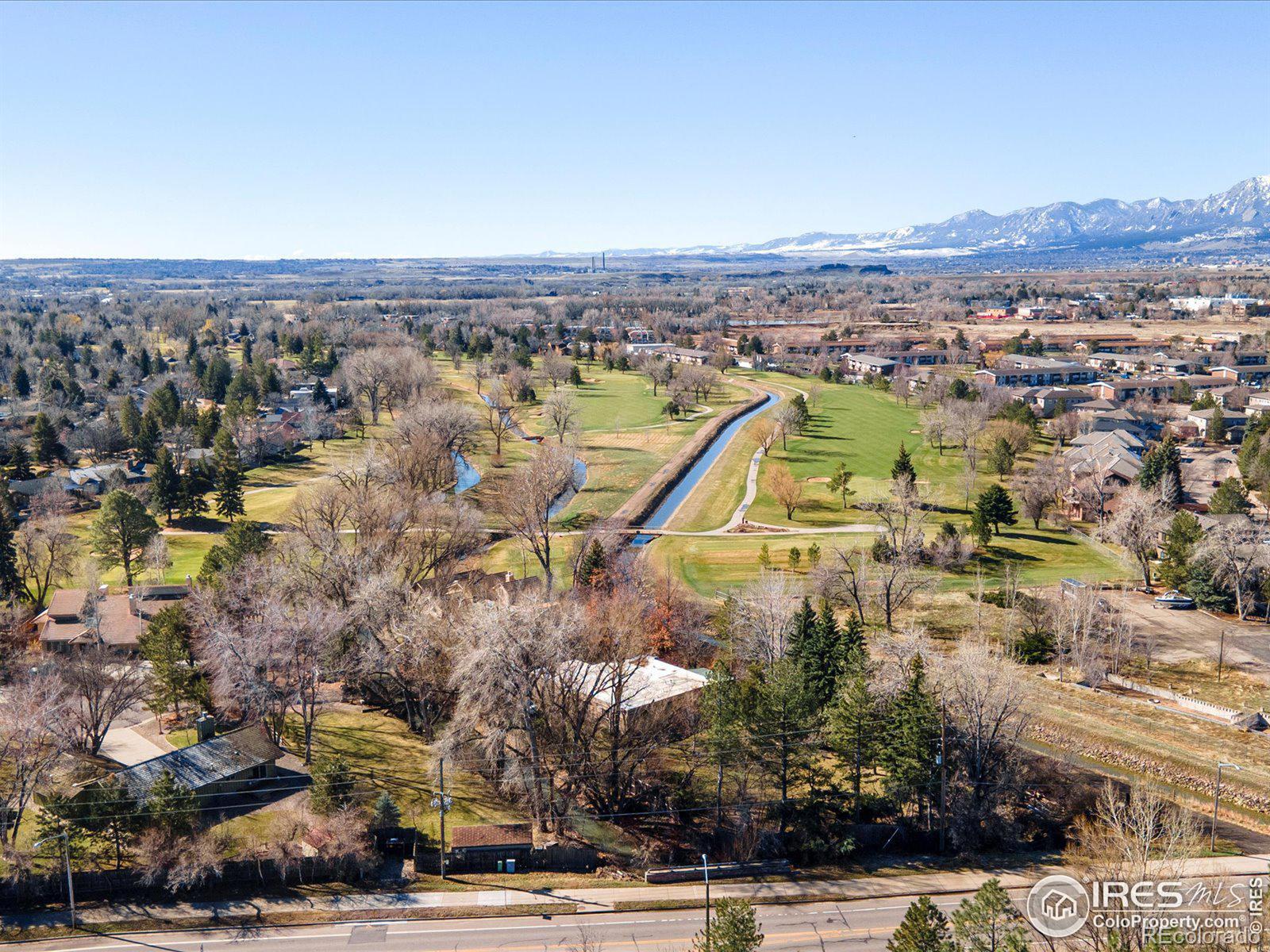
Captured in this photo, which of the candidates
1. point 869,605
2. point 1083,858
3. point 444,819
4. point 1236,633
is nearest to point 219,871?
point 444,819

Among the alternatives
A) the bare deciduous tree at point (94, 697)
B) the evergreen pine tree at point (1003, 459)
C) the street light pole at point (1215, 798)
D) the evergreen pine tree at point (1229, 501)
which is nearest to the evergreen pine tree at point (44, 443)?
the bare deciduous tree at point (94, 697)

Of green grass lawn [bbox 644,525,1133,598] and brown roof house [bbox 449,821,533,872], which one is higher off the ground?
green grass lawn [bbox 644,525,1133,598]

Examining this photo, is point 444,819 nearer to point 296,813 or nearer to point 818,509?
point 296,813

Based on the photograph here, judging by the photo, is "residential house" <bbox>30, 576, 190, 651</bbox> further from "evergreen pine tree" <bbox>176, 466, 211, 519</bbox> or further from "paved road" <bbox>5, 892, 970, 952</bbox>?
"paved road" <bbox>5, 892, 970, 952</bbox>

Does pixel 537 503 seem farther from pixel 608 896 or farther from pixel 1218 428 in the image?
pixel 1218 428

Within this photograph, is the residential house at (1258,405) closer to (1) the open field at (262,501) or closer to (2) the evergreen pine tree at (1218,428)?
(2) the evergreen pine tree at (1218,428)

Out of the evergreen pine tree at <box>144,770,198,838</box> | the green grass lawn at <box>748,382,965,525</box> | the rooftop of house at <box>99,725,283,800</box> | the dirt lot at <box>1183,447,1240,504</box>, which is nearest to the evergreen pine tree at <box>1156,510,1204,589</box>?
the dirt lot at <box>1183,447,1240,504</box>

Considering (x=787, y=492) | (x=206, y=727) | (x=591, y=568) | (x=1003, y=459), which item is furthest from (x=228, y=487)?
(x=1003, y=459)
